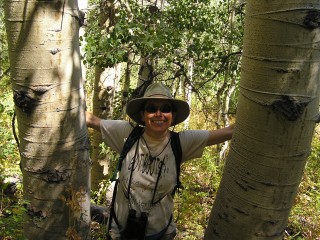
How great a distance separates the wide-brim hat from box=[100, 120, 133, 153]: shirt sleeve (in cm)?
13

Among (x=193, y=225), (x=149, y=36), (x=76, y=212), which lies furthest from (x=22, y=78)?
(x=193, y=225)

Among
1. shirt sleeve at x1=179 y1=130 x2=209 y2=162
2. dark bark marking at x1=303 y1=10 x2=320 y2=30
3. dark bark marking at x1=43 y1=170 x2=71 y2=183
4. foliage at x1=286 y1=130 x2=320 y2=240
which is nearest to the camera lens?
dark bark marking at x1=303 y1=10 x2=320 y2=30

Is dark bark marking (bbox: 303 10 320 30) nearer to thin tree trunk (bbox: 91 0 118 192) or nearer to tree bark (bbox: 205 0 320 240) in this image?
tree bark (bbox: 205 0 320 240)

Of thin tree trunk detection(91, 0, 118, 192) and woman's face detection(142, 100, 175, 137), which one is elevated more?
woman's face detection(142, 100, 175, 137)

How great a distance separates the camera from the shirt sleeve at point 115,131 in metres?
2.52

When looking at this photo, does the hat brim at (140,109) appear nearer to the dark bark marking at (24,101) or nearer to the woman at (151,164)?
the woman at (151,164)

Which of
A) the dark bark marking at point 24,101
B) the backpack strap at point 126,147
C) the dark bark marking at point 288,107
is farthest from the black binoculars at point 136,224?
the dark bark marking at point 288,107

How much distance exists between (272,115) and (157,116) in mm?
1158

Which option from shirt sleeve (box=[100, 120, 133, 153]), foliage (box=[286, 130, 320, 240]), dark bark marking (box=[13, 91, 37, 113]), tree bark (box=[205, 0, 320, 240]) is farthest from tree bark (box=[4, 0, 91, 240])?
foliage (box=[286, 130, 320, 240])

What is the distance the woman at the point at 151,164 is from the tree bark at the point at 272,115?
0.84 m

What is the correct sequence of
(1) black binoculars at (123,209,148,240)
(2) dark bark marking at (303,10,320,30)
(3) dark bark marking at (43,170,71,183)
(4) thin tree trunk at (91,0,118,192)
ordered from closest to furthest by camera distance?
(2) dark bark marking at (303,10,320,30)
(3) dark bark marking at (43,170,71,183)
(1) black binoculars at (123,209,148,240)
(4) thin tree trunk at (91,0,118,192)

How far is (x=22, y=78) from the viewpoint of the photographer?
1642 millimetres

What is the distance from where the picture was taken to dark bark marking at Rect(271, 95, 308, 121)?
133cm

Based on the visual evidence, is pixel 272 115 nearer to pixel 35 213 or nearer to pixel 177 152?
pixel 177 152
